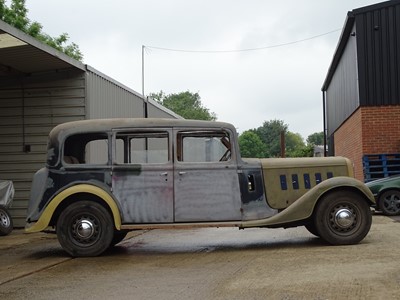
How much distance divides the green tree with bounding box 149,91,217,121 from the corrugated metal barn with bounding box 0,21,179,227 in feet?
264

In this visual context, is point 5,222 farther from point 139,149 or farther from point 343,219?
point 343,219

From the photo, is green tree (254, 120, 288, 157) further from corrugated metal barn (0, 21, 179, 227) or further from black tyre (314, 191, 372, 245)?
black tyre (314, 191, 372, 245)

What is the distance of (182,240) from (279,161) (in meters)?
2.67

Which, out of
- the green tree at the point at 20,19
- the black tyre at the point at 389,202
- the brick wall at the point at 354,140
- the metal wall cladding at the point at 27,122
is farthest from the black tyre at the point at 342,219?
the green tree at the point at 20,19

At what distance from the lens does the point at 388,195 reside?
13703 mm

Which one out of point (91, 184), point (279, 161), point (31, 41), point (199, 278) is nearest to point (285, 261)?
point (199, 278)

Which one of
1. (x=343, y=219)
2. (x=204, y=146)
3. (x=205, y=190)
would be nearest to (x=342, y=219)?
(x=343, y=219)

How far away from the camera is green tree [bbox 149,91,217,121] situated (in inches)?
3794

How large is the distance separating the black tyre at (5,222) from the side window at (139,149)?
4925mm

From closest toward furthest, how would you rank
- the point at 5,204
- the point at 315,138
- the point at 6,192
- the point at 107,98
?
1. the point at 5,204
2. the point at 6,192
3. the point at 107,98
4. the point at 315,138

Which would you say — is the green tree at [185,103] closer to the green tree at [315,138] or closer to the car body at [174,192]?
the green tree at [315,138]

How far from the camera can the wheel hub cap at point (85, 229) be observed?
836 cm

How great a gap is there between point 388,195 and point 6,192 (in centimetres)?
916

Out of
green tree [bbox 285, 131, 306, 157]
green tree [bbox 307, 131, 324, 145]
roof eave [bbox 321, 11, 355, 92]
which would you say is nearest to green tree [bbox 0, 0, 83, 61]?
roof eave [bbox 321, 11, 355, 92]
